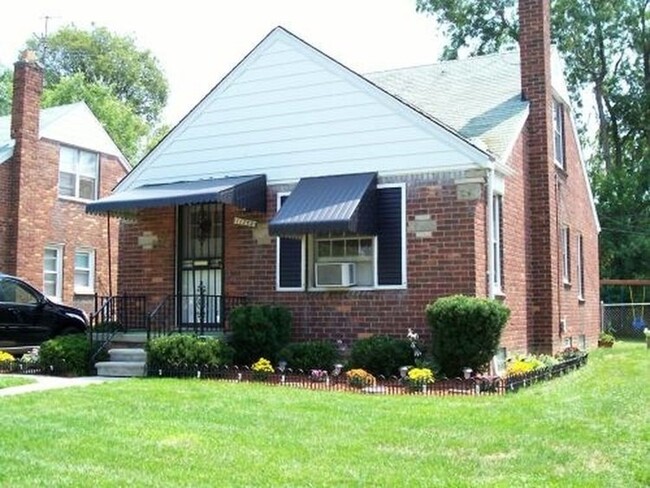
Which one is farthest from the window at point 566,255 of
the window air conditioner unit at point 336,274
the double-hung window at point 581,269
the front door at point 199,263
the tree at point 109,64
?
the tree at point 109,64

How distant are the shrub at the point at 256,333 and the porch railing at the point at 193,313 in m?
1.08

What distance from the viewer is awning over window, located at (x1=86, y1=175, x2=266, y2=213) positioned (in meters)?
14.4

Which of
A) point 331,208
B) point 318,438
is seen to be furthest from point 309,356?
point 318,438

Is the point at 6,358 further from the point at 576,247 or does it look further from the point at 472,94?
the point at 576,247

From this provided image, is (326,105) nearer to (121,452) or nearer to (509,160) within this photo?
(509,160)

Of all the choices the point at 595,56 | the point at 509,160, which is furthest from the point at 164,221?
the point at 595,56

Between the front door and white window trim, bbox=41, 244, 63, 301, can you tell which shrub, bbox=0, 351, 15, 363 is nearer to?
the front door

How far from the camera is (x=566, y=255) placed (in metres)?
18.8

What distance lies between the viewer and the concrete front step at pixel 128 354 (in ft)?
44.9

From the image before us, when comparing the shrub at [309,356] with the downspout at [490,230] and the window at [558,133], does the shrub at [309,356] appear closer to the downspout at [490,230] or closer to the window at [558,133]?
the downspout at [490,230]

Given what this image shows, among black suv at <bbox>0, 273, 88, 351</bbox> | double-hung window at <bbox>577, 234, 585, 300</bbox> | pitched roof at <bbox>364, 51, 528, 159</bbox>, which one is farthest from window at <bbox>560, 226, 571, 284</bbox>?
black suv at <bbox>0, 273, 88, 351</bbox>

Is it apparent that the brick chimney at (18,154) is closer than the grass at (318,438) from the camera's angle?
No

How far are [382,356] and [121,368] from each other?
434 centimetres

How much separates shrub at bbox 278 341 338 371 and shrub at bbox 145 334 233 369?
1.14m
